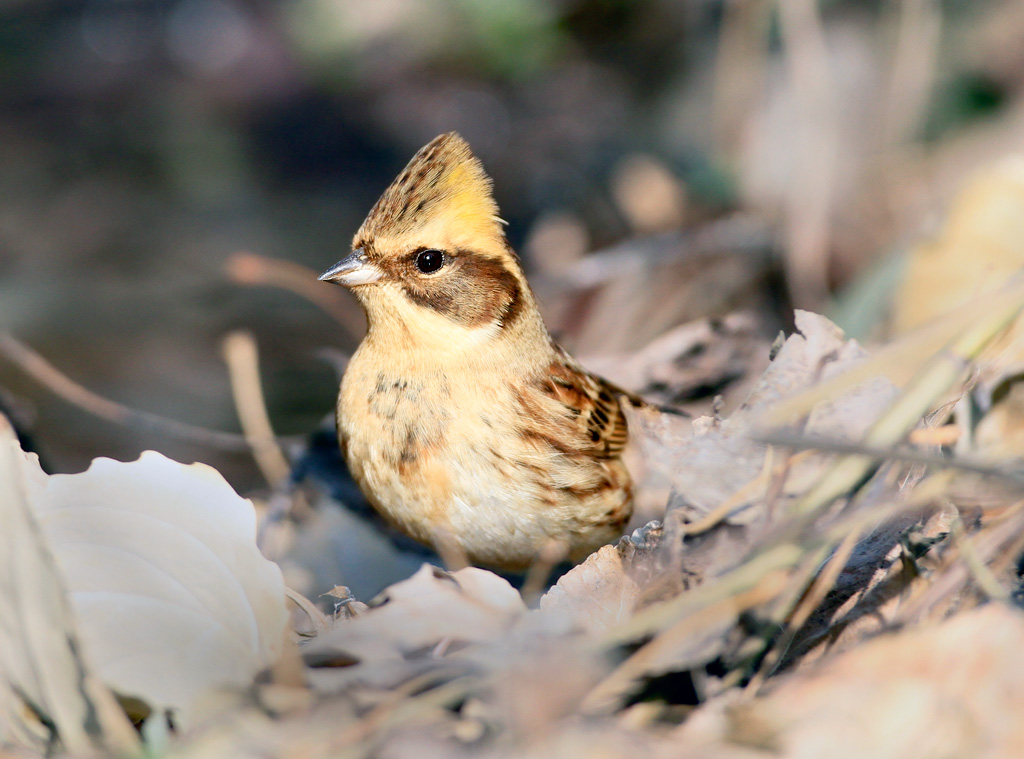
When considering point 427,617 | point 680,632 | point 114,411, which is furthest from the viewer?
point 114,411

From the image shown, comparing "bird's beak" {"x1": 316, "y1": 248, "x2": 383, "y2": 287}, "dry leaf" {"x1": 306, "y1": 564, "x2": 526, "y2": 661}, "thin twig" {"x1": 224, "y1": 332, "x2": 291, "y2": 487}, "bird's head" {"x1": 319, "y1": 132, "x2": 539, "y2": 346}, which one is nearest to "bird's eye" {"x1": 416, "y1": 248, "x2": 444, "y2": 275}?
"bird's head" {"x1": 319, "y1": 132, "x2": 539, "y2": 346}

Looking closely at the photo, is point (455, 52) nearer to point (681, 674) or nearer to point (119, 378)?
point (119, 378)

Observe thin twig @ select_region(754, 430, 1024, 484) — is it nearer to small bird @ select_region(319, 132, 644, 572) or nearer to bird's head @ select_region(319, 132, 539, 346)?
small bird @ select_region(319, 132, 644, 572)

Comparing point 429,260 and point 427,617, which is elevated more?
point 429,260

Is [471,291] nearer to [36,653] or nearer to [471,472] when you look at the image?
[471,472]

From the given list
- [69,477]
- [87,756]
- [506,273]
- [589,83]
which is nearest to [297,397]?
[506,273]

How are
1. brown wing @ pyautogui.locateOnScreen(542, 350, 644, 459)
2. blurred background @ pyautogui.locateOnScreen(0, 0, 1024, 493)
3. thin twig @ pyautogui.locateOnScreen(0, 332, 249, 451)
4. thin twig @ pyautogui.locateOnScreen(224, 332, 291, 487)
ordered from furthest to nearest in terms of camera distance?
1. blurred background @ pyautogui.locateOnScreen(0, 0, 1024, 493)
2. thin twig @ pyautogui.locateOnScreen(224, 332, 291, 487)
3. thin twig @ pyautogui.locateOnScreen(0, 332, 249, 451)
4. brown wing @ pyautogui.locateOnScreen(542, 350, 644, 459)

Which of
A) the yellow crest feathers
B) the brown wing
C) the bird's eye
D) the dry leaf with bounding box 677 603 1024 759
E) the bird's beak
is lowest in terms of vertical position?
the dry leaf with bounding box 677 603 1024 759

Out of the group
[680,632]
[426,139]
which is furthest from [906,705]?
[426,139]
